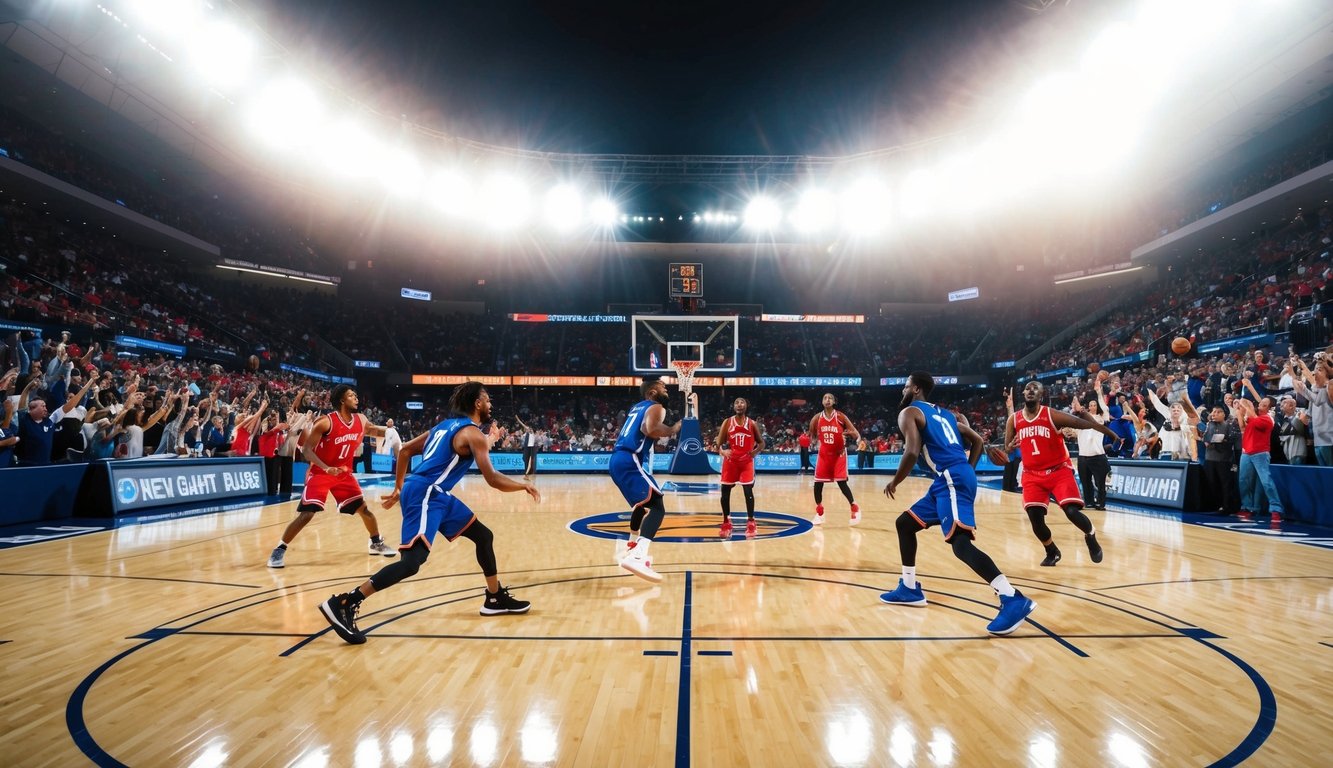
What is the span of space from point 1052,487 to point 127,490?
14.7 meters

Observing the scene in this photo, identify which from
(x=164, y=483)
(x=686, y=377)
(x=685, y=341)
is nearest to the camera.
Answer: (x=164, y=483)

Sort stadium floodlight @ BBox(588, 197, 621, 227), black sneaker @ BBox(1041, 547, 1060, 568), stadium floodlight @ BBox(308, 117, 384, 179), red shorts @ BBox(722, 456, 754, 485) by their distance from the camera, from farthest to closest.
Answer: stadium floodlight @ BBox(588, 197, 621, 227)
stadium floodlight @ BBox(308, 117, 384, 179)
red shorts @ BBox(722, 456, 754, 485)
black sneaker @ BBox(1041, 547, 1060, 568)

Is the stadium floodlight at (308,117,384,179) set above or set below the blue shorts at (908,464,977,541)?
above

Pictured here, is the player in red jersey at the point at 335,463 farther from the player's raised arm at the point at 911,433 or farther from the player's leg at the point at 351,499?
the player's raised arm at the point at 911,433

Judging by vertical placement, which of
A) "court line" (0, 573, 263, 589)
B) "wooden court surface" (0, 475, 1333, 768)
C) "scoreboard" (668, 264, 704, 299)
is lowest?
"court line" (0, 573, 263, 589)

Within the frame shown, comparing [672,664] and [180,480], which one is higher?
[180,480]

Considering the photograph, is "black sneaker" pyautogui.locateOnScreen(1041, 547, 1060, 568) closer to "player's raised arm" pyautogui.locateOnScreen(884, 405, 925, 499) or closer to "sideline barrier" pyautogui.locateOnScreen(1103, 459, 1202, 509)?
"player's raised arm" pyautogui.locateOnScreen(884, 405, 925, 499)

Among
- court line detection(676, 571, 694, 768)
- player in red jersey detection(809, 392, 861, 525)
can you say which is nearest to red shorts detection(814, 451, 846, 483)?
player in red jersey detection(809, 392, 861, 525)

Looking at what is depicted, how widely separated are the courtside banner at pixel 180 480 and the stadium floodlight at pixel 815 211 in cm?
2381

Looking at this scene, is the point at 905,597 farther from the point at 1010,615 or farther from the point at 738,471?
the point at 738,471

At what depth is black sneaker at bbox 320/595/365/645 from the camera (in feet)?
15.3

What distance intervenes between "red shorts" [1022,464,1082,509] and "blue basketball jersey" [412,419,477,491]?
6.02m

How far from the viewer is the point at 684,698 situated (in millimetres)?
3736

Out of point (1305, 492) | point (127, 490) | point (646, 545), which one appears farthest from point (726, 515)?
point (127, 490)
